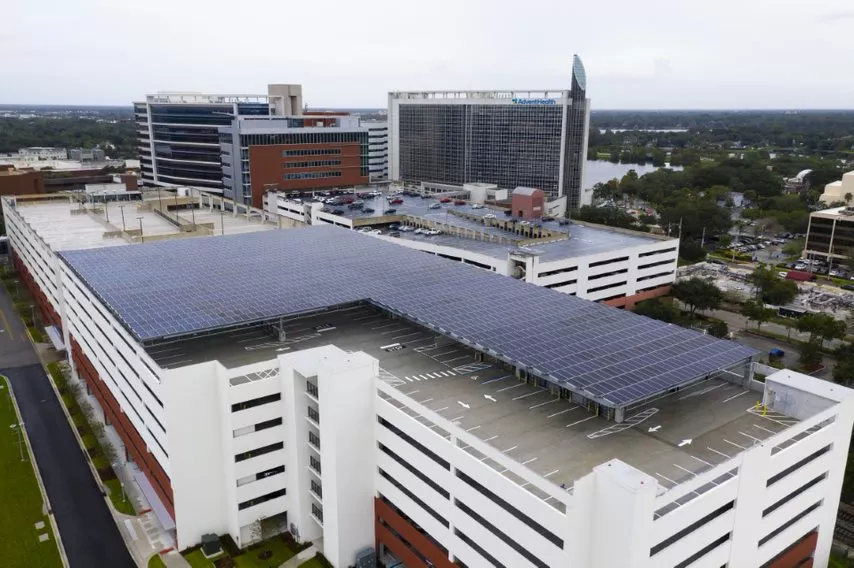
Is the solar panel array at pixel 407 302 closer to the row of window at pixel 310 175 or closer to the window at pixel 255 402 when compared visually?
the window at pixel 255 402

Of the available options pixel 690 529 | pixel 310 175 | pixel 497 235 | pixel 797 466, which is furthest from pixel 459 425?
pixel 310 175

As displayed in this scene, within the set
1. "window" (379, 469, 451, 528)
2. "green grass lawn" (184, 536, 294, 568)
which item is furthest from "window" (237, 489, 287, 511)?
"window" (379, 469, 451, 528)

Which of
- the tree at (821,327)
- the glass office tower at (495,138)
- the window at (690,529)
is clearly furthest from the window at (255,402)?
the glass office tower at (495,138)

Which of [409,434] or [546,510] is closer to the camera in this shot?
[546,510]

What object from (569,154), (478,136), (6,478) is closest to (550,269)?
(6,478)

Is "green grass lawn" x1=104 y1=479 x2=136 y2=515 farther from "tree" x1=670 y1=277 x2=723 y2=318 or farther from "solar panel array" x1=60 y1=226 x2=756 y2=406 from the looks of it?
"tree" x1=670 y1=277 x2=723 y2=318

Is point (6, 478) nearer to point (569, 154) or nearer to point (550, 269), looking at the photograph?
point (550, 269)
